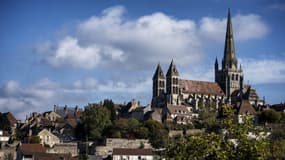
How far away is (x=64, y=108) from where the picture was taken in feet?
323

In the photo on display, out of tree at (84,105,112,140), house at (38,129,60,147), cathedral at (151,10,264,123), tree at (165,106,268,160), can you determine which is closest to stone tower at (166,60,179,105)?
cathedral at (151,10,264,123)

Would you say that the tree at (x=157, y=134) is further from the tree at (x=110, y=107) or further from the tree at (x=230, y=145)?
the tree at (x=230, y=145)

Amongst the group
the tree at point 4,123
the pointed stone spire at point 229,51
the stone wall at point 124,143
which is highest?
the pointed stone spire at point 229,51

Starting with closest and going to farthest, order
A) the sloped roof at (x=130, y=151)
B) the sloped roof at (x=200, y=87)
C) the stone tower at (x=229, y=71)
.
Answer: the sloped roof at (x=130, y=151)
the sloped roof at (x=200, y=87)
the stone tower at (x=229, y=71)

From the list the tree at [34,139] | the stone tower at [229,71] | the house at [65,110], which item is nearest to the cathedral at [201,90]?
the stone tower at [229,71]

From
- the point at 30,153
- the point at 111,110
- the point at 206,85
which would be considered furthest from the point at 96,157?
the point at 206,85

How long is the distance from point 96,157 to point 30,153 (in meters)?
7.28

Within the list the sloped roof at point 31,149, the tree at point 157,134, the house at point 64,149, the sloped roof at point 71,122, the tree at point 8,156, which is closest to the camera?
the sloped roof at point 31,149

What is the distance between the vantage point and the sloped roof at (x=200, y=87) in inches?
4092

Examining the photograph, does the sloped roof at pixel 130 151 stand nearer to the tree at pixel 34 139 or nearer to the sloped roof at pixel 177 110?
the tree at pixel 34 139

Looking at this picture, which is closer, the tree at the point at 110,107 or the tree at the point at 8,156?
the tree at the point at 8,156

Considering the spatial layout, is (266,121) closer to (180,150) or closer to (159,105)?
(159,105)

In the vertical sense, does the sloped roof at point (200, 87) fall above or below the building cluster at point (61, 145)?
above

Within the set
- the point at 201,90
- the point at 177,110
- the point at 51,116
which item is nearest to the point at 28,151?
the point at 177,110
